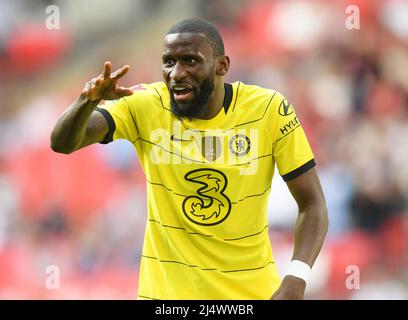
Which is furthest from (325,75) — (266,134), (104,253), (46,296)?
(266,134)

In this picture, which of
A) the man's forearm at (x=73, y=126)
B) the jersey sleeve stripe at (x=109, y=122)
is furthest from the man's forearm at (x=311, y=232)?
the man's forearm at (x=73, y=126)

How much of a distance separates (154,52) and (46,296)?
2.72 metres

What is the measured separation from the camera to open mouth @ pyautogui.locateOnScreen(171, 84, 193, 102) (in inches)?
152

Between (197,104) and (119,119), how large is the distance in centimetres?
38

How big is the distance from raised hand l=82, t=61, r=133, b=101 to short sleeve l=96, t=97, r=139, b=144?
0.93 ft

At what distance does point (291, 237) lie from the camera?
7.38 m

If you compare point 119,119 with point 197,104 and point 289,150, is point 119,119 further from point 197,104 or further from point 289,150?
point 289,150

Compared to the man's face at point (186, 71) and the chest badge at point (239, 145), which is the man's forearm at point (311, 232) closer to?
the chest badge at point (239, 145)

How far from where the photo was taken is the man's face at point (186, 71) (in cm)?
385

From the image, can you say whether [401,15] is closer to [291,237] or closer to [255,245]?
[291,237]

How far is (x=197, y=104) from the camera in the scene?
391 centimetres

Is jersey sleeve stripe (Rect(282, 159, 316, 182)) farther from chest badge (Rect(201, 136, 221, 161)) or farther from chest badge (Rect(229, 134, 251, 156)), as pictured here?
chest badge (Rect(201, 136, 221, 161))

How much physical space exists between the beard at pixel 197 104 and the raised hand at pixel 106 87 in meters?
0.39

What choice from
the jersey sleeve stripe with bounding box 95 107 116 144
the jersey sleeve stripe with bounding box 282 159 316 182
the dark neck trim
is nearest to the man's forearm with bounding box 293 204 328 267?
the jersey sleeve stripe with bounding box 282 159 316 182
